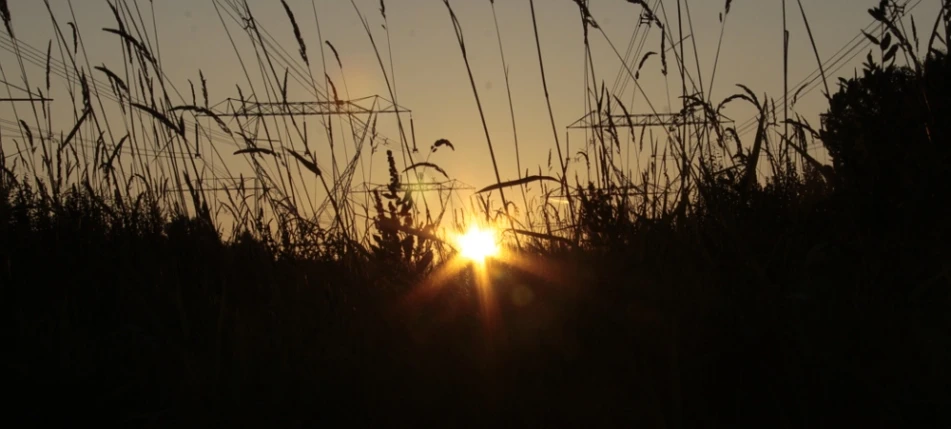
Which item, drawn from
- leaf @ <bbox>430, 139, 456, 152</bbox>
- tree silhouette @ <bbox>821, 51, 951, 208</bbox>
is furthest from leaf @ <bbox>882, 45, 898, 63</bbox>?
leaf @ <bbox>430, 139, 456, 152</bbox>

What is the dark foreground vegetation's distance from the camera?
1068 mm

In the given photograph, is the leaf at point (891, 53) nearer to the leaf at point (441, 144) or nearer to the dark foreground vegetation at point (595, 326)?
the dark foreground vegetation at point (595, 326)

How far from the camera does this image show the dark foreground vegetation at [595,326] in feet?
3.51

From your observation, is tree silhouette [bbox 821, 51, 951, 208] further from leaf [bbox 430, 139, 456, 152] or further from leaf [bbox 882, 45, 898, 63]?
leaf [bbox 430, 139, 456, 152]

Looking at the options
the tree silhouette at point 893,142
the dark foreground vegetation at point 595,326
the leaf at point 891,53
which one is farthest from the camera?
the leaf at point 891,53

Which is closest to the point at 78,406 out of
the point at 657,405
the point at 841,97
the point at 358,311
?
the point at 358,311

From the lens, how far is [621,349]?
3.88 feet

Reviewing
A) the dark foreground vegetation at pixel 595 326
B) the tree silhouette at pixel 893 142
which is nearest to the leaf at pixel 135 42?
the dark foreground vegetation at pixel 595 326

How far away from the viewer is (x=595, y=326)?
126cm

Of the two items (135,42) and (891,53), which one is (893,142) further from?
(135,42)

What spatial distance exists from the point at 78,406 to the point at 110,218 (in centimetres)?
126

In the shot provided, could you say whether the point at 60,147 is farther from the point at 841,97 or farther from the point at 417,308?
the point at 841,97

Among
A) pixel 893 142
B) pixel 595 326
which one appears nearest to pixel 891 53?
pixel 893 142

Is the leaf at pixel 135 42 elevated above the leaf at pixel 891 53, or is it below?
above
